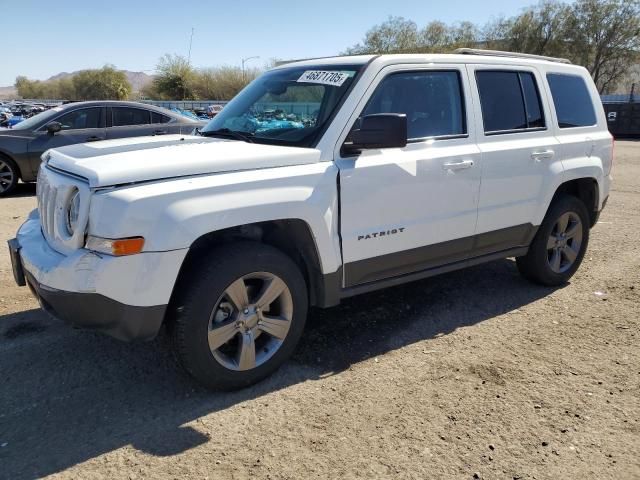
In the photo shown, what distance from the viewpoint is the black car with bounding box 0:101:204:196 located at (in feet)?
31.0

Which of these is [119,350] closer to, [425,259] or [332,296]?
[332,296]

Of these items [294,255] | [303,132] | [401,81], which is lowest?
[294,255]

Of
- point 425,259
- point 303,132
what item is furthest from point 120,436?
point 425,259

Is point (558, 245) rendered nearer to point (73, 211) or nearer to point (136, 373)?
point (136, 373)

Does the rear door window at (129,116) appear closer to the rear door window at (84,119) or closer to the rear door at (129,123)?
the rear door at (129,123)

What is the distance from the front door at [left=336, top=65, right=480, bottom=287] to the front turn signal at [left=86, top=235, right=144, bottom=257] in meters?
1.28

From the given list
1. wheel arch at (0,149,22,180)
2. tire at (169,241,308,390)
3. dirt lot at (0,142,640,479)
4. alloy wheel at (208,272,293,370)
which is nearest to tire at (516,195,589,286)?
dirt lot at (0,142,640,479)

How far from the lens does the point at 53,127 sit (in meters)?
9.44

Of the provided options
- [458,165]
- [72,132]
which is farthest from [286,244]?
[72,132]

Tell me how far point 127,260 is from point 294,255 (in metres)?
1.12

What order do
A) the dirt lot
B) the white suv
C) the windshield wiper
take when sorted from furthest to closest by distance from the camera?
the windshield wiper, the white suv, the dirt lot

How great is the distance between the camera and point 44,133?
952 cm

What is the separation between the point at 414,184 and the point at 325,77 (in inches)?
38.3

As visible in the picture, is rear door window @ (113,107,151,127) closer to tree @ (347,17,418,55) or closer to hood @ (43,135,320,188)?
hood @ (43,135,320,188)
